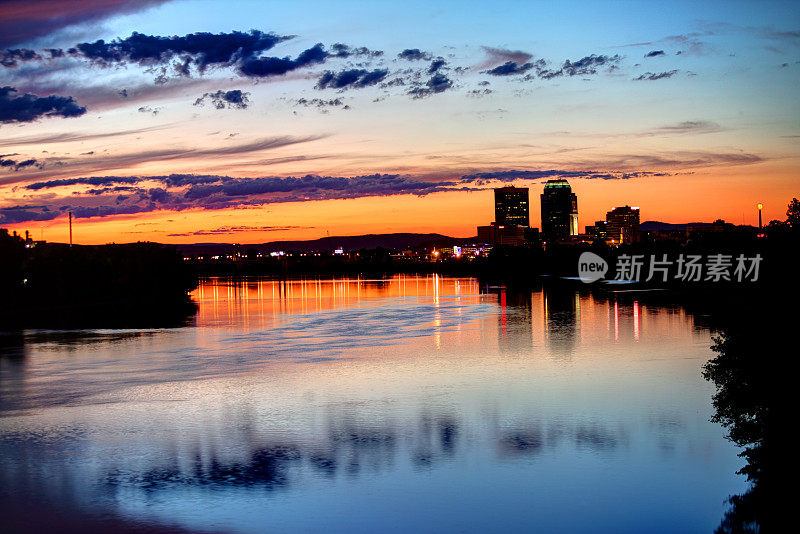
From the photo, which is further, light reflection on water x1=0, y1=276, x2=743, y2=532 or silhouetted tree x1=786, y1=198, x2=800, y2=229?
silhouetted tree x1=786, y1=198, x2=800, y2=229

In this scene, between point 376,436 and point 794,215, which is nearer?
point 794,215

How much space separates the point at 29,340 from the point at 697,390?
127 ft

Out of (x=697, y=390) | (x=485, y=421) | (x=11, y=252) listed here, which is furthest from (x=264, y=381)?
(x=11, y=252)

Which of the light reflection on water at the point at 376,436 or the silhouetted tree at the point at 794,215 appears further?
the silhouetted tree at the point at 794,215

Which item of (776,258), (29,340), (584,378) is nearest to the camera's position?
(776,258)

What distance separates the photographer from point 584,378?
1170 inches

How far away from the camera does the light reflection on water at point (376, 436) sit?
1533cm

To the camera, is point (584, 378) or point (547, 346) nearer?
point (584, 378)

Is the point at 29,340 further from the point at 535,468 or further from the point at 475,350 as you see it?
the point at 535,468

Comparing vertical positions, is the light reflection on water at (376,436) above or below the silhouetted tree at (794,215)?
below

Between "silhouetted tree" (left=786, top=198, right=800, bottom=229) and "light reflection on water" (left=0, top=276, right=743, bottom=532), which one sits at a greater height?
"silhouetted tree" (left=786, top=198, right=800, bottom=229)

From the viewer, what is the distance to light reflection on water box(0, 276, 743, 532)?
50.3ft

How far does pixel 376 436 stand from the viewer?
814 inches

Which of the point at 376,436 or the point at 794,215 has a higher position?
the point at 794,215
